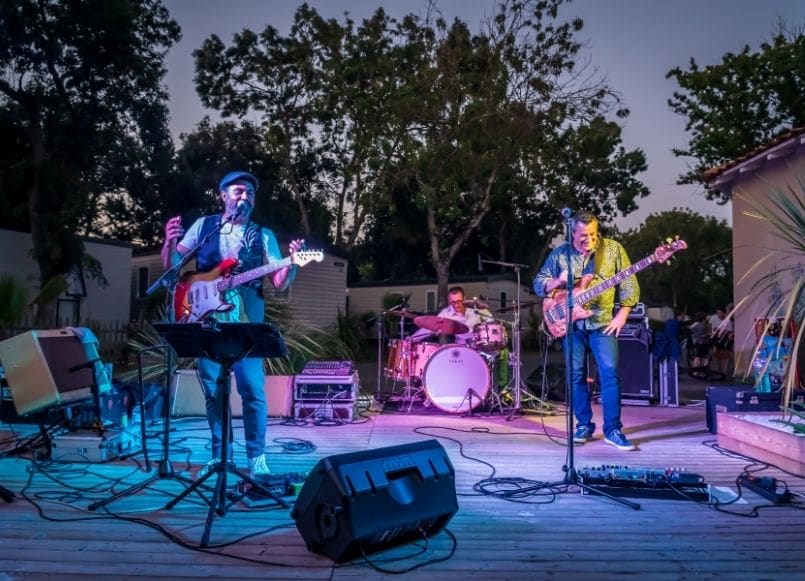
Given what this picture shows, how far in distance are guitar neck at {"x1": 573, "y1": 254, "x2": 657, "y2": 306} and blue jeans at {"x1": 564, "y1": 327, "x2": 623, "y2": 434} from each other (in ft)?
0.88

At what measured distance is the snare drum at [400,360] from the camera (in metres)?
7.68

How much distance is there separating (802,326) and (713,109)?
19536mm

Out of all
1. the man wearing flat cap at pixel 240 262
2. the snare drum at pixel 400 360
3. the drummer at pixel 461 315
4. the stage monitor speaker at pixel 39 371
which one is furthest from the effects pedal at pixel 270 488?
the drummer at pixel 461 315

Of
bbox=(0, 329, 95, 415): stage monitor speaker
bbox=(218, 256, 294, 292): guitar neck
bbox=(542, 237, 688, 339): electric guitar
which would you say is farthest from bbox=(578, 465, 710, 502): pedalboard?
bbox=(0, 329, 95, 415): stage monitor speaker

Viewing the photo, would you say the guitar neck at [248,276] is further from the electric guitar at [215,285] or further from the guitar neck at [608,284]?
the guitar neck at [608,284]

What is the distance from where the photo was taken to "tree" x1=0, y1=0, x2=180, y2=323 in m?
14.6

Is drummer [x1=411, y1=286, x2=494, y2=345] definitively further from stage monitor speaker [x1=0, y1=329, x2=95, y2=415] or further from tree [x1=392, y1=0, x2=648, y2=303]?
tree [x1=392, y1=0, x2=648, y2=303]

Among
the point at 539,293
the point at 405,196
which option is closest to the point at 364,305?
the point at 405,196

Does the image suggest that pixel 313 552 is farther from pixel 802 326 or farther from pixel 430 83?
pixel 430 83

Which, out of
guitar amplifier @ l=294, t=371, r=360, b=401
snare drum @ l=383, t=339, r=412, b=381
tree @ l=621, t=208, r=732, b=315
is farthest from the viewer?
tree @ l=621, t=208, r=732, b=315

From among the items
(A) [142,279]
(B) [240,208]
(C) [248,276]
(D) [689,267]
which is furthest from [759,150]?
(D) [689,267]

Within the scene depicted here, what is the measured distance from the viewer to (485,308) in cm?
796

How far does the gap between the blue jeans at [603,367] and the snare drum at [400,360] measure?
290 centimetres

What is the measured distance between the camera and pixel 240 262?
395 cm
